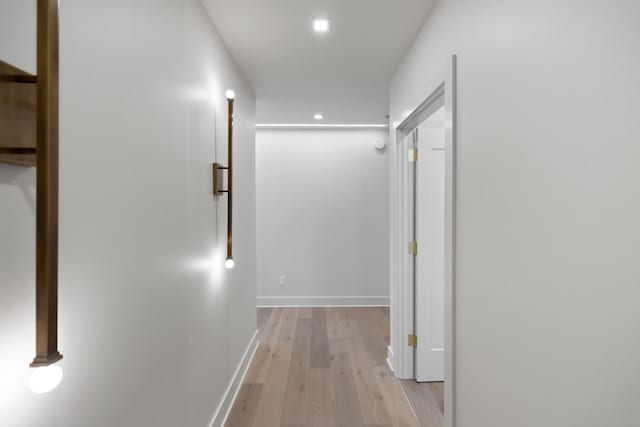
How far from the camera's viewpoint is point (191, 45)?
1772 millimetres

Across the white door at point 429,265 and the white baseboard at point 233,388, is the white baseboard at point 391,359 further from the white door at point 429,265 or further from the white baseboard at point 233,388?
the white baseboard at point 233,388

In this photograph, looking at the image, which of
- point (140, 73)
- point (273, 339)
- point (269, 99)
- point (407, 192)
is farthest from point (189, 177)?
point (273, 339)

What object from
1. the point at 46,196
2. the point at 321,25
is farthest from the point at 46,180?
the point at 321,25

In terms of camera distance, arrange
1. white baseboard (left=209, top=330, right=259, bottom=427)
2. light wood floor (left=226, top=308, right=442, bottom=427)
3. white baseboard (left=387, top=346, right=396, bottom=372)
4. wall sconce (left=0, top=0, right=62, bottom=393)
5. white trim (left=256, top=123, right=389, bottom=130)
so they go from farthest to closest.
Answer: white trim (left=256, top=123, right=389, bottom=130), white baseboard (left=387, top=346, right=396, bottom=372), light wood floor (left=226, top=308, right=442, bottom=427), white baseboard (left=209, top=330, right=259, bottom=427), wall sconce (left=0, top=0, right=62, bottom=393)

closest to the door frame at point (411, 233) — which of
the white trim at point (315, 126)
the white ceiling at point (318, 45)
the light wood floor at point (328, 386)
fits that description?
the light wood floor at point (328, 386)

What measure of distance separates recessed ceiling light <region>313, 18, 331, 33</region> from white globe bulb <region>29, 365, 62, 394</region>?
6.79 ft

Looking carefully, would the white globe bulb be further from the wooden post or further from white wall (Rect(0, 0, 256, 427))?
white wall (Rect(0, 0, 256, 427))

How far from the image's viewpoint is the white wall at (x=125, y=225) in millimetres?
764

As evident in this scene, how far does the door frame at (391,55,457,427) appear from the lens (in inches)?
66.2

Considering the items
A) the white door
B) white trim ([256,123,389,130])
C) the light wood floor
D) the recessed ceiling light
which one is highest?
white trim ([256,123,389,130])

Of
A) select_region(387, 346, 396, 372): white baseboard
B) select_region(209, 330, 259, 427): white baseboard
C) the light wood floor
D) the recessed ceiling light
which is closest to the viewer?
the recessed ceiling light

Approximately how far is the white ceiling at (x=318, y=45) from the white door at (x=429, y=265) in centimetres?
74

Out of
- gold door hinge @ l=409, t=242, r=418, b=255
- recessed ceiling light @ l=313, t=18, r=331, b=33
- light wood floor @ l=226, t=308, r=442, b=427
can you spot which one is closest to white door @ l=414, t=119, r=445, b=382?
gold door hinge @ l=409, t=242, r=418, b=255

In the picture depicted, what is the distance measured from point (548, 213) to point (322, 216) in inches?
161
